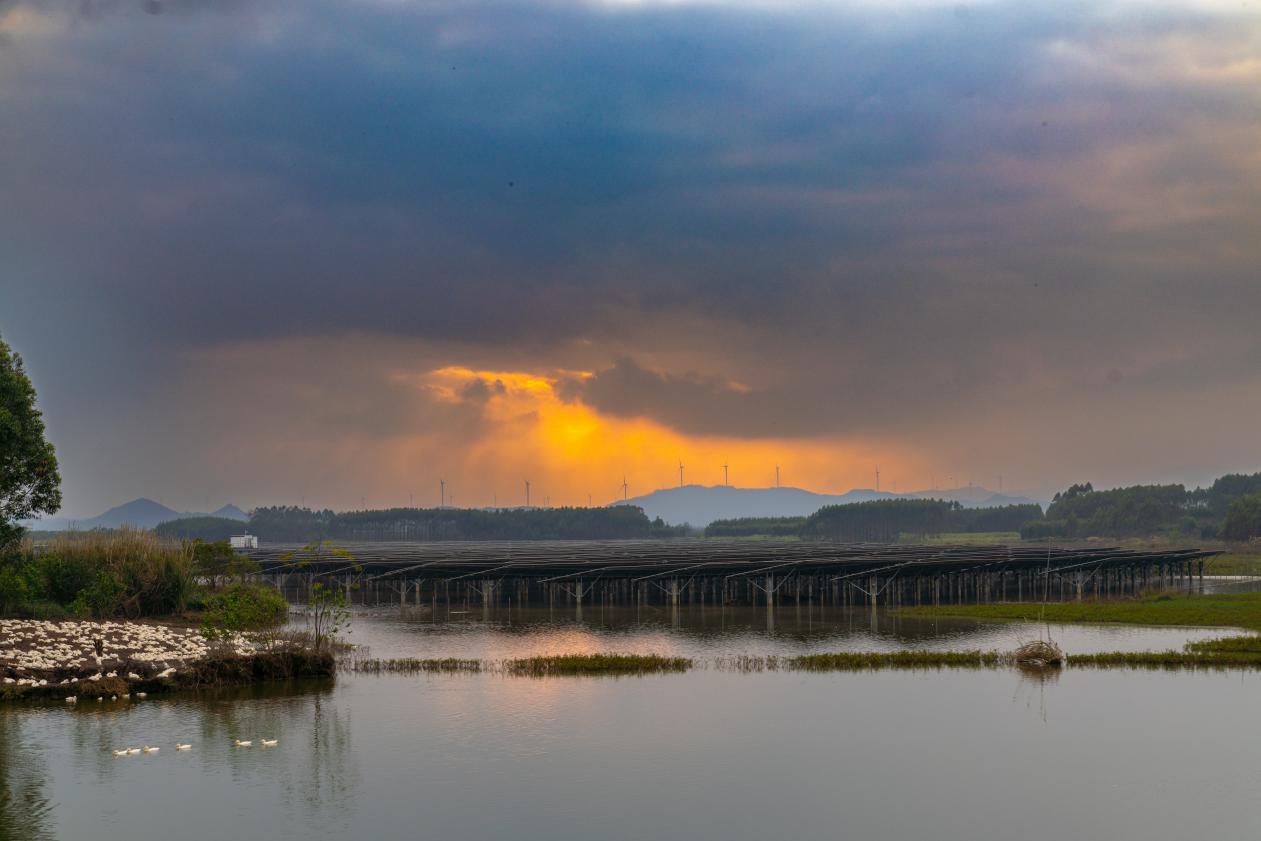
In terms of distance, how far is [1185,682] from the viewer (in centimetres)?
4103

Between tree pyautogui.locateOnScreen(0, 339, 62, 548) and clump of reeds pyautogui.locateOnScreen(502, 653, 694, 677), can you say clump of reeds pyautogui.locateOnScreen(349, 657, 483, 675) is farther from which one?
tree pyautogui.locateOnScreen(0, 339, 62, 548)

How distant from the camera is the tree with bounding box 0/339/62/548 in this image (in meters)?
54.1

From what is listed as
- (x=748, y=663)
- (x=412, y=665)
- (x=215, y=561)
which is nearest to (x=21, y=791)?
(x=412, y=665)

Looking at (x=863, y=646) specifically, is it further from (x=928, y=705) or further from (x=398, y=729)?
(x=398, y=729)

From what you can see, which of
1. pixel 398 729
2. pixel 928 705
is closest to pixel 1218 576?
pixel 928 705

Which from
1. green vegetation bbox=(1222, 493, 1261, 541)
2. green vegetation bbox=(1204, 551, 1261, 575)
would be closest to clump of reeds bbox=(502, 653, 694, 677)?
green vegetation bbox=(1204, 551, 1261, 575)

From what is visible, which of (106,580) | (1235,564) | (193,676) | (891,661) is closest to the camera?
(193,676)

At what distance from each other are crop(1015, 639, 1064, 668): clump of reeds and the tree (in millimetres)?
45471

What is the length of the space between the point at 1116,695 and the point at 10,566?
50482mm

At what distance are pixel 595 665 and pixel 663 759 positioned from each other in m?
16.7

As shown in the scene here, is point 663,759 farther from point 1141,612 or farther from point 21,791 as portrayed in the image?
point 1141,612

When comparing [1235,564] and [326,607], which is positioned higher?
[326,607]

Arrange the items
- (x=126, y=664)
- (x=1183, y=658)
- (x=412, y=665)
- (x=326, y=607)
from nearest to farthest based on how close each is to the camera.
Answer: (x=126, y=664) < (x=1183, y=658) < (x=412, y=665) < (x=326, y=607)

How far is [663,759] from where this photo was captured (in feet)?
97.6
